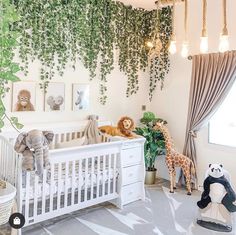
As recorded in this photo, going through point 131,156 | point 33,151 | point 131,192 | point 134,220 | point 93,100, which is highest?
point 93,100

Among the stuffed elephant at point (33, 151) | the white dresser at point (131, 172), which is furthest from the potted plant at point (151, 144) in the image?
the stuffed elephant at point (33, 151)

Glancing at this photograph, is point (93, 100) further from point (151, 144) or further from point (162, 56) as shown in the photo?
point (162, 56)

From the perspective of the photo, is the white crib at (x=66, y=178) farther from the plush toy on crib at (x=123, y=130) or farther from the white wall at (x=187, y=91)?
the white wall at (x=187, y=91)

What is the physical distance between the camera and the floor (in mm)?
2865

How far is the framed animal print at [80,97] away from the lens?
3945 millimetres

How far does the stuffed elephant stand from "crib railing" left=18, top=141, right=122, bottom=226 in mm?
119

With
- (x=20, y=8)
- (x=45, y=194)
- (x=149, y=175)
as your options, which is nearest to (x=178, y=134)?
(x=149, y=175)

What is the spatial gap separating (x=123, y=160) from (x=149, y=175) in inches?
41.2

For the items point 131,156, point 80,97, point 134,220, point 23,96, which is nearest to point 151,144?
point 131,156

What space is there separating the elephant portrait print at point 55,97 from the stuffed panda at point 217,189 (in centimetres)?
208

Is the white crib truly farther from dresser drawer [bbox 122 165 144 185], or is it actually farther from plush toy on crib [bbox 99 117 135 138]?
plush toy on crib [bbox 99 117 135 138]

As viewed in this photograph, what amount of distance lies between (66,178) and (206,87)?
2261 mm

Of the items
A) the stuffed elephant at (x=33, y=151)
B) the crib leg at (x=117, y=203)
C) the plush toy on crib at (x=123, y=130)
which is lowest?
the crib leg at (x=117, y=203)

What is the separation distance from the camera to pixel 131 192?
3598 mm
